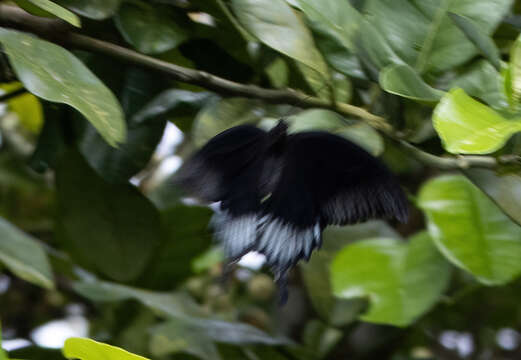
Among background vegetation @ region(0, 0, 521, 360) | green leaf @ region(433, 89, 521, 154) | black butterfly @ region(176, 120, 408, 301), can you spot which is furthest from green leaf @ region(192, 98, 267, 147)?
green leaf @ region(433, 89, 521, 154)

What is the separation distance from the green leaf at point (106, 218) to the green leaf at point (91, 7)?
11.0 inches

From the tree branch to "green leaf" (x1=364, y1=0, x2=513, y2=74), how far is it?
0.20 feet

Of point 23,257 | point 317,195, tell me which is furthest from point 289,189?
point 23,257

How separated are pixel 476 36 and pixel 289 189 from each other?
0.60 ft

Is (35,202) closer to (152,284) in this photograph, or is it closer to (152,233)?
(152,284)

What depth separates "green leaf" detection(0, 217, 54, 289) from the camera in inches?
31.6

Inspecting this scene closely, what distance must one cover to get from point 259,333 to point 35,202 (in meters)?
0.78

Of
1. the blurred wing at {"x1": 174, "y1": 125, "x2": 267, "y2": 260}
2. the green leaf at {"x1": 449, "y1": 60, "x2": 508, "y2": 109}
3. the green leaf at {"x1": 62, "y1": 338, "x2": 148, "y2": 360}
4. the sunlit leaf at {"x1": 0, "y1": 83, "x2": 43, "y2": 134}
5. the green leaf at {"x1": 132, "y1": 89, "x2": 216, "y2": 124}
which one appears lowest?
the sunlit leaf at {"x1": 0, "y1": 83, "x2": 43, "y2": 134}

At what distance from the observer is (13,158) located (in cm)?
144

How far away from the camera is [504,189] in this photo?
53cm

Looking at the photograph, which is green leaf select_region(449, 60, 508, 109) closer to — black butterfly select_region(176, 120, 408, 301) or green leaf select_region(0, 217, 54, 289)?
black butterfly select_region(176, 120, 408, 301)

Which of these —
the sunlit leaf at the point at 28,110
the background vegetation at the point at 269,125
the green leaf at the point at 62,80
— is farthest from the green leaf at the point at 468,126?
the sunlit leaf at the point at 28,110

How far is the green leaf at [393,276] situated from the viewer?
88 cm

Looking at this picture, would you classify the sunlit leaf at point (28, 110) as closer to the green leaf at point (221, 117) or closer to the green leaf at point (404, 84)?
the green leaf at point (221, 117)
